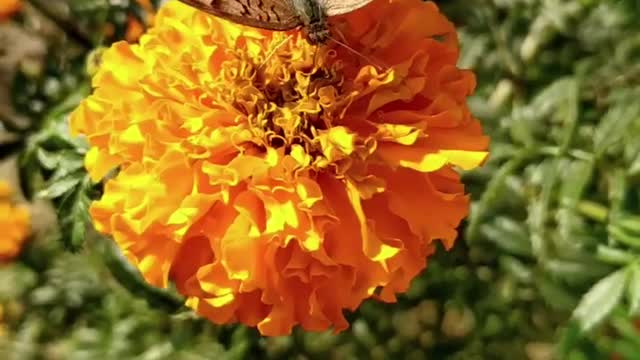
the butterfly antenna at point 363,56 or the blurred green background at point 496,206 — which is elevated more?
the butterfly antenna at point 363,56

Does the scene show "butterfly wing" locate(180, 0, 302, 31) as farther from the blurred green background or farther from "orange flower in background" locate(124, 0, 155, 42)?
"orange flower in background" locate(124, 0, 155, 42)

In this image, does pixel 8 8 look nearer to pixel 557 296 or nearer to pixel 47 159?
pixel 47 159

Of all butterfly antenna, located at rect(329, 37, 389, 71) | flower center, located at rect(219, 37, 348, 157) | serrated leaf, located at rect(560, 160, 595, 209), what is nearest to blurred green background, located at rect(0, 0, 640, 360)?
serrated leaf, located at rect(560, 160, 595, 209)

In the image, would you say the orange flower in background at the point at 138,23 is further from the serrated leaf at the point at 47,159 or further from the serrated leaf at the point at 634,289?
the serrated leaf at the point at 634,289

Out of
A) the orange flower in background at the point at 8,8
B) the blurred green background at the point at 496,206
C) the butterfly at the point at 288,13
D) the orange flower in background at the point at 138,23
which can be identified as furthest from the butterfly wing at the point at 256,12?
the orange flower in background at the point at 8,8

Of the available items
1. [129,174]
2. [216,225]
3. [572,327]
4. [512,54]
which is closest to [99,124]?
[129,174]

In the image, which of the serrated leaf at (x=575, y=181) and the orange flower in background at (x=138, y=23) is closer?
the serrated leaf at (x=575, y=181)
